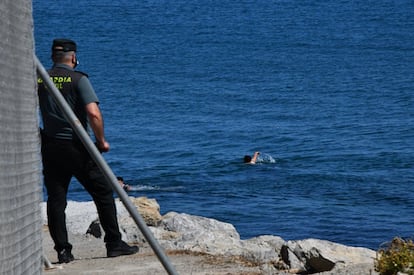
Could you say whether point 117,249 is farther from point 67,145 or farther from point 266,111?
point 266,111

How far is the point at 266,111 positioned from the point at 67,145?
173 feet

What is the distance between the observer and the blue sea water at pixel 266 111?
98.8 feet

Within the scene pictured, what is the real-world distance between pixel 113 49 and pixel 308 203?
82.3 metres

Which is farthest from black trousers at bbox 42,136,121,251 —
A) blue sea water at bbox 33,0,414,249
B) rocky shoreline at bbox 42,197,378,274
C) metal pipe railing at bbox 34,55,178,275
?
Answer: blue sea water at bbox 33,0,414,249

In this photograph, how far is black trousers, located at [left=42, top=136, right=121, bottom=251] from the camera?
8117 mm

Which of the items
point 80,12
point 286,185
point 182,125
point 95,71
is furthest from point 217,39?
point 286,185

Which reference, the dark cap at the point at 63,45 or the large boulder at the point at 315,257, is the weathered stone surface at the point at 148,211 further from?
the dark cap at the point at 63,45

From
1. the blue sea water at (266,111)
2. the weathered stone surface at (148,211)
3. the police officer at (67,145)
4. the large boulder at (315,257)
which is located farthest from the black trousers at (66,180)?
the blue sea water at (266,111)

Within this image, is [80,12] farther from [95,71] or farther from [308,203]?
[308,203]

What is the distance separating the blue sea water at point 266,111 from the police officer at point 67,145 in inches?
600

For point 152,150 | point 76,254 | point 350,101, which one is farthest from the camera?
point 350,101

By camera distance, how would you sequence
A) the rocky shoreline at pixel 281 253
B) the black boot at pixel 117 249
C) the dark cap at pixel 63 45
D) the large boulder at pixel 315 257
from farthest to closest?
the large boulder at pixel 315 257 < the rocky shoreline at pixel 281 253 < the black boot at pixel 117 249 < the dark cap at pixel 63 45

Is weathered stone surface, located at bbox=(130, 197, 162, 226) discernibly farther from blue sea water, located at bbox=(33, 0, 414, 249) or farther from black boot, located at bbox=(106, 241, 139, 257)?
blue sea water, located at bbox=(33, 0, 414, 249)

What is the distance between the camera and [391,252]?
7570mm
